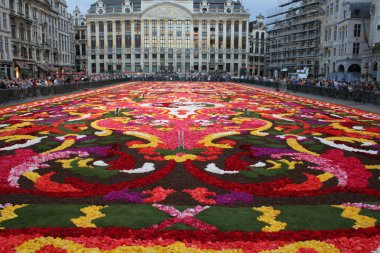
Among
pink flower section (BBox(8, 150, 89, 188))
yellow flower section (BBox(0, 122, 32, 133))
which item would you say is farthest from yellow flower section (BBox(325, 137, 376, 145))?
yellow flower section (BBox(0, 122, 32, 133))

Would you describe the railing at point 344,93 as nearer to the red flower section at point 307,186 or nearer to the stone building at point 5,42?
the red flower section at point 307,186

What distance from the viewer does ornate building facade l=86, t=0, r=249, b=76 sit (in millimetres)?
85312

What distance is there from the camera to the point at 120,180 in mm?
5352

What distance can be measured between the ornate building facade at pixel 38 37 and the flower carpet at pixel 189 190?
3932 cm

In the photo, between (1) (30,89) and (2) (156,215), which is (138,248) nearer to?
(2) (156,215)

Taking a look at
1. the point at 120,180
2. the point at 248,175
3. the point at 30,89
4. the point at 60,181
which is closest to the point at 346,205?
the point at 248,175

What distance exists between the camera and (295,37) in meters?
74.1

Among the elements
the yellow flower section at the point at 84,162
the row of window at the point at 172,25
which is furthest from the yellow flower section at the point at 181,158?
the row of window at the point at 172,25

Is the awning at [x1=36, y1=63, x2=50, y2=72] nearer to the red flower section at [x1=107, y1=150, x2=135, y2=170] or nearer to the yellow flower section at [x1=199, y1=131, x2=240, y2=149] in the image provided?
the yellow flower section at [x1=199, y1=131, x2=240, y2=149]

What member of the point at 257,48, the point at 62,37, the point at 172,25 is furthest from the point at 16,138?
the point at 257,48

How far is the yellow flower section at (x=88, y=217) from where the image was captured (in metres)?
3.85

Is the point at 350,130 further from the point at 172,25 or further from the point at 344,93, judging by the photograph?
the point at 172,25

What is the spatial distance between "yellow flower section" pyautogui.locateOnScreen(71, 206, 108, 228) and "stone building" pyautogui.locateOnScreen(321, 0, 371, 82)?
42925 mm

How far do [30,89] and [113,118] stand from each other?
1095cm
